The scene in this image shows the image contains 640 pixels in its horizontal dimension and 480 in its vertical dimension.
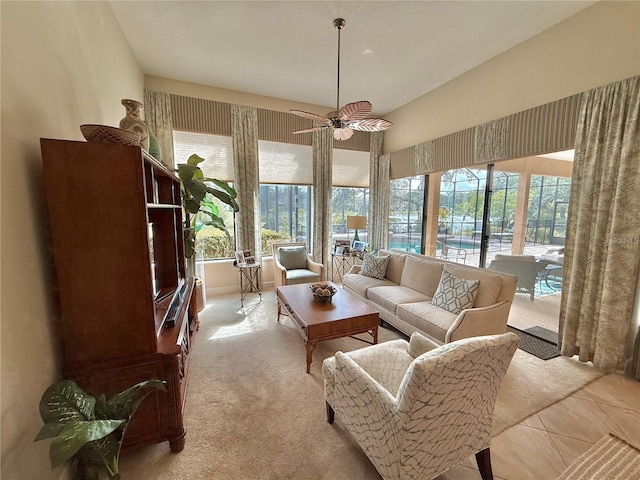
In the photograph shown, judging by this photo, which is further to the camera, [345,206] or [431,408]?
[345,206]

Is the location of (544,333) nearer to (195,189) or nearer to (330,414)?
(330,414)

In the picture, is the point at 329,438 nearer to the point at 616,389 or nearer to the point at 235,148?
the point at 616,389

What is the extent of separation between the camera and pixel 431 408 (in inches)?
45.3

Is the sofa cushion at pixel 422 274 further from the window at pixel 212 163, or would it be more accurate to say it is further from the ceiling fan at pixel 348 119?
the window at pixel 212 163

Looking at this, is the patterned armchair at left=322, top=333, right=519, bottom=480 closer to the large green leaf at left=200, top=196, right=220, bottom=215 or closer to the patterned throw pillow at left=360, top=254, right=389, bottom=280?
the patterned throw pillow at left=360, top=254, right=389, bottom=280

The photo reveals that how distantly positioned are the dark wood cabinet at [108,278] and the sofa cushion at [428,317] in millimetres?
2183

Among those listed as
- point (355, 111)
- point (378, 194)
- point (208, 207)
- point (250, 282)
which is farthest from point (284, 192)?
point (355, 111)

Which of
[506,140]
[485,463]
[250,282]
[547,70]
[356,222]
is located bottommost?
[485,463]

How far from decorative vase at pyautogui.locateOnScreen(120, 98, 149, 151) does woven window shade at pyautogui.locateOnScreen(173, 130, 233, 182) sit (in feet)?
8.28

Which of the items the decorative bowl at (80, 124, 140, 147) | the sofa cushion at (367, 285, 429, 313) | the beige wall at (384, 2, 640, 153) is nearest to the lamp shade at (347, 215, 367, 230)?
the sofa cushion at (367, 285, 429, 313)

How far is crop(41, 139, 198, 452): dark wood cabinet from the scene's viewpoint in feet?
4.48

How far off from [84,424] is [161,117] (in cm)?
411

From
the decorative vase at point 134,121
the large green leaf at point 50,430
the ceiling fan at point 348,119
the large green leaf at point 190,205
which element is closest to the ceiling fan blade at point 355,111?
the ceiling fan at point 348,119

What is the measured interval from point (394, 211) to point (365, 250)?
1.08m
